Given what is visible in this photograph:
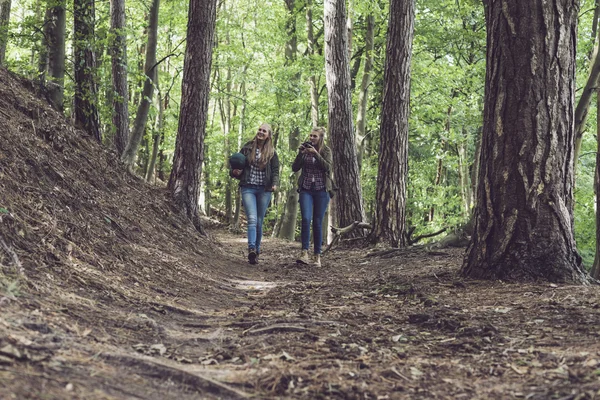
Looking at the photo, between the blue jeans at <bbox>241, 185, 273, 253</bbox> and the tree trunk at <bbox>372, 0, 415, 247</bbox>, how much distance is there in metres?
2.95

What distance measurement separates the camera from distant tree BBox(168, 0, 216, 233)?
1031 centimetres

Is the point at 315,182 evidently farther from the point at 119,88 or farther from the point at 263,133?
the point at 119,88

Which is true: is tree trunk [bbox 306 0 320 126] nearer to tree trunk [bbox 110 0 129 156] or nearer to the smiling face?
tree trunk [bbox 110 0 129 156]

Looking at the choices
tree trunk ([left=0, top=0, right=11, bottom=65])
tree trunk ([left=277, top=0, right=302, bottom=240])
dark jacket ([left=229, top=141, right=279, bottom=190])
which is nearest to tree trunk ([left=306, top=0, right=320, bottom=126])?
tree trunk ([left=277, top=0, right=302, bottom=240])

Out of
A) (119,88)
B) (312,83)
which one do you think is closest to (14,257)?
(119,88)

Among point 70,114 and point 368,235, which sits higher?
point 70,114

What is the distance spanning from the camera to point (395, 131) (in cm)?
1123

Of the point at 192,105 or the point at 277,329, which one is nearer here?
the point at 277,329

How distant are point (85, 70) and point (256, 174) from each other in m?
3.13

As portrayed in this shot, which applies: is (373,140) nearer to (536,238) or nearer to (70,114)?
(70,114)

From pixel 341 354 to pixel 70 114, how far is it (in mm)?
8197

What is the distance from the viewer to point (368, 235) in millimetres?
11414

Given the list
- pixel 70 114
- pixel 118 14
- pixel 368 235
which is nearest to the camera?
pixel 70 114

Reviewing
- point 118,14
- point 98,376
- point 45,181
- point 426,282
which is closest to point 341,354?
point 98,376
